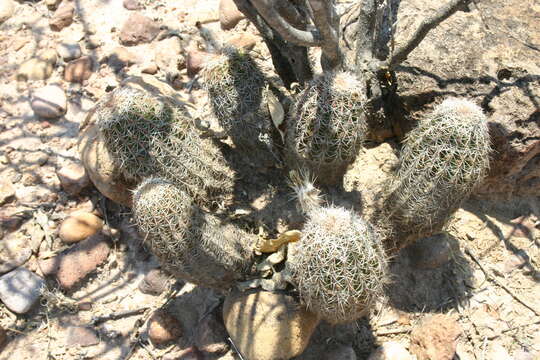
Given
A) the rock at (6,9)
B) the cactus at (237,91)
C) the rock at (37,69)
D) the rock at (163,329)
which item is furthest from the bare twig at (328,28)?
the rock at (6,9)

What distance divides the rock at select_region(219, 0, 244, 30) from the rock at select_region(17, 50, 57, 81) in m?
→ 1.64

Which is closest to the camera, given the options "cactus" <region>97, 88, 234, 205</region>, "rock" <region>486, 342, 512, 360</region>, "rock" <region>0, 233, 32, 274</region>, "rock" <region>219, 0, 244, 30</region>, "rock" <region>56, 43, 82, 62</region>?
"cactus" <region>97, 88, 234, 205</region>

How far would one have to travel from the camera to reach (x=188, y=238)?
2.32 meters

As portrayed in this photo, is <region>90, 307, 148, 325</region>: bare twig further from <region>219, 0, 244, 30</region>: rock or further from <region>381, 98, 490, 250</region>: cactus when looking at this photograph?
<region>219, 0, 244, 30</region>: rock

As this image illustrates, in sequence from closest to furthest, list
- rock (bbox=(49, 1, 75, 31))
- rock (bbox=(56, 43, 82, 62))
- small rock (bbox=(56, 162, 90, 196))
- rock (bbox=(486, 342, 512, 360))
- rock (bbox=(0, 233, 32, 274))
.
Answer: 1. rock (bbox=(486, 342, 512, 360))
2. rock (bbox=(0, 233, 32, 274))
3. small rock (bbox=(56, 162, 90, 196))
4. rock (bbox=(56, 43, 82, 62))
5. rock (bbox=(49, 1, 75, 31))

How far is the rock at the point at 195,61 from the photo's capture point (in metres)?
4.09

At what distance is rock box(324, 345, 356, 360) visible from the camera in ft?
8.89


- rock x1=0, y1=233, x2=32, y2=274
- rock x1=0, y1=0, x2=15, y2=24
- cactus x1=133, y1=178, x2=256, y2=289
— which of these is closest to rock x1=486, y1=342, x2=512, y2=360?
cactus x1=133, y1=178, x2=256, y2=289

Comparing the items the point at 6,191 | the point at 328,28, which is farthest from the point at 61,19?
the point at 328,28

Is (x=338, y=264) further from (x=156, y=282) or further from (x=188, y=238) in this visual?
(x=156, y=282)

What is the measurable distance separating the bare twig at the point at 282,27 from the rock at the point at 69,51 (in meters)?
2.73

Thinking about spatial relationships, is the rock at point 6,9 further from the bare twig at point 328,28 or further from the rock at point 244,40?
the bare twig at point 328,28

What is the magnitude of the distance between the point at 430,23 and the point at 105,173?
228 centimetres

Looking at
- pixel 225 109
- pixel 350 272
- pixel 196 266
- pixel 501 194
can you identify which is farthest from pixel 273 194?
→ pixel 501 194
